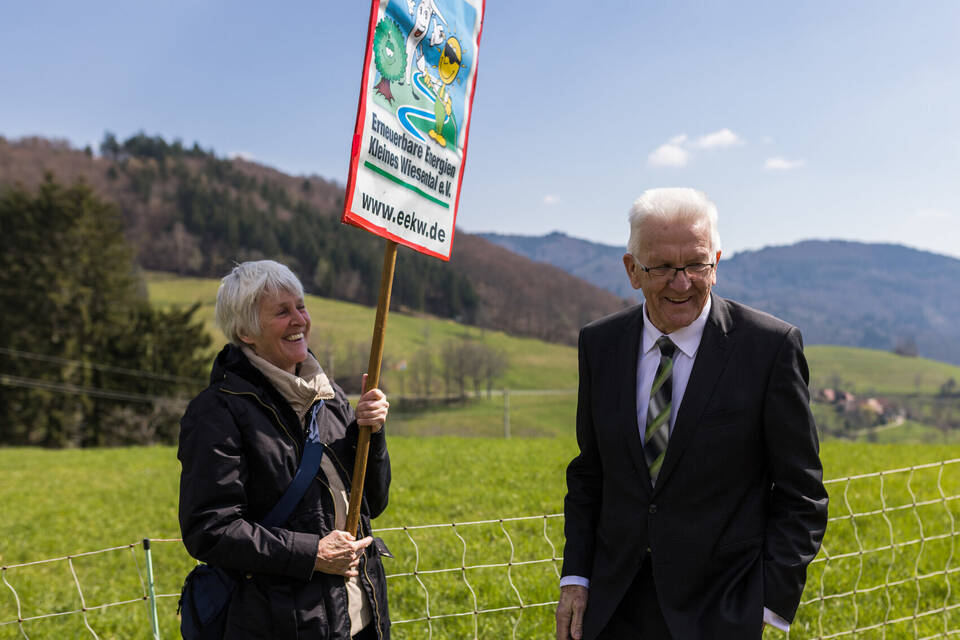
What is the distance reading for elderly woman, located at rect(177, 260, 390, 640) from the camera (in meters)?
2.36

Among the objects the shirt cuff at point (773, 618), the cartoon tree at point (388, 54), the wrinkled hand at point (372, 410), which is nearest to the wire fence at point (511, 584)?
the wrinkled hand at point (372, 410)

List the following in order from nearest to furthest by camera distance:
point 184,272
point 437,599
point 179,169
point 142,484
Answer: point 437,599 → point 142,484 → point 184,272 → point 179,169

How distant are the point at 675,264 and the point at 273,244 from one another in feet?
324

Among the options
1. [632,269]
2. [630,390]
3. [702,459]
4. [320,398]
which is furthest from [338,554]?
[632,269]

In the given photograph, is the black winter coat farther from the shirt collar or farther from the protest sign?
the shirt collar

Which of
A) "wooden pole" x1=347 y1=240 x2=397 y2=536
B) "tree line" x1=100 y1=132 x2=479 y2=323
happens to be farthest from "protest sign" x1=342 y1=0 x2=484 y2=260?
"tree line" x1=100 y1=132 x2=479 y2=323

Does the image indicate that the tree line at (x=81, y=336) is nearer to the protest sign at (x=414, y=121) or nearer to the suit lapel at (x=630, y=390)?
the protest sign at (x=414, y=121)

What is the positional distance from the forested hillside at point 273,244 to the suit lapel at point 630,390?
8919 cm

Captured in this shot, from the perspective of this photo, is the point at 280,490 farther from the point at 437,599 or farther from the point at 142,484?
the point at 142,484

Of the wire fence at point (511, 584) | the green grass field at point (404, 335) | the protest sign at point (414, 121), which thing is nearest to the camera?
the protest sign at point (414, 121)

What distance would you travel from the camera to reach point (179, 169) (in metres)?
107

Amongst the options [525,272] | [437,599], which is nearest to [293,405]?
[437,599]

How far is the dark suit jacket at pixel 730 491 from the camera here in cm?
228

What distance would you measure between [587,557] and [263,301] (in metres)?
1.57
